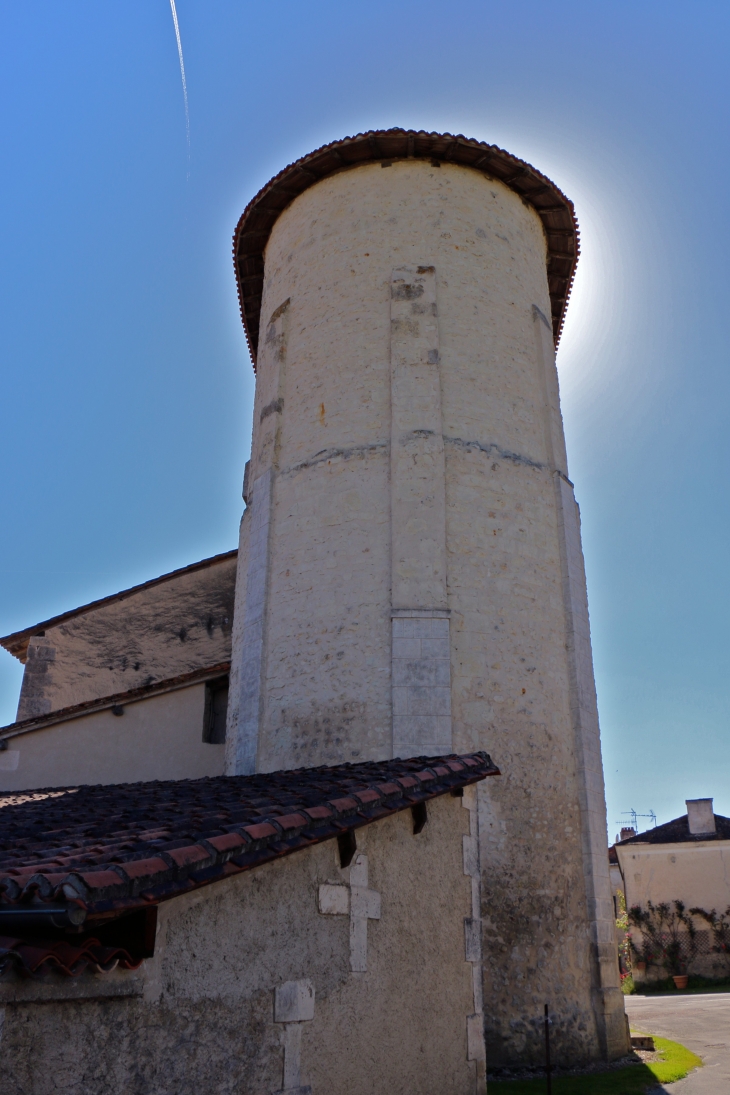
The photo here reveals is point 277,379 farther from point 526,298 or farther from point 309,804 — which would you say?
point 309,804

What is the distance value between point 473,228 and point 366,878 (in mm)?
10570

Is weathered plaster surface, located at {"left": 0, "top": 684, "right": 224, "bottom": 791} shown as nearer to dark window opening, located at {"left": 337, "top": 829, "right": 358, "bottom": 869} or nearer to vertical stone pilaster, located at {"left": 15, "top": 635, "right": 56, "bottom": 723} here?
Answer: vertical stone pilaster, located at {"left": 15, "top": 635, "right": 56, "bottom": 723}

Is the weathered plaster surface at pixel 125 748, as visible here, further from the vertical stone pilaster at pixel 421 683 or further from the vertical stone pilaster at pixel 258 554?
the vertical stone pilaster at pixel 421 683

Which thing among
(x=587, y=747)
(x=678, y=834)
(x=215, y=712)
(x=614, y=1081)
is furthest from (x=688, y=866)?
(x=614, y=1081)

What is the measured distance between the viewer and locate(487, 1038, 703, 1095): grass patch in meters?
7.86

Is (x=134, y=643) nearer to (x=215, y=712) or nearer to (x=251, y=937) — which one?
(x=215, y=712)

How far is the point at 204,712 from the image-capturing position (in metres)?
12.4

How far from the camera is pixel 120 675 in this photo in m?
16.1

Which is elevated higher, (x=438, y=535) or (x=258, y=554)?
(x=258, y=554)

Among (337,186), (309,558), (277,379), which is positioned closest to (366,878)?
(309,558)

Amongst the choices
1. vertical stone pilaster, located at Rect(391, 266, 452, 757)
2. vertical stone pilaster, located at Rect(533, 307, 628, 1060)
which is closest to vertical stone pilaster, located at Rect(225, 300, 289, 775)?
vertical stone pilaster, located at Rect(391, 266, 452, 757)

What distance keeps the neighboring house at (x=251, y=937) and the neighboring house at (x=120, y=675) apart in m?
5.28

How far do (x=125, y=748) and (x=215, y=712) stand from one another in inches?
52.5

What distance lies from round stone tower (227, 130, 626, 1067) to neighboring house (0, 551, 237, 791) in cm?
137
